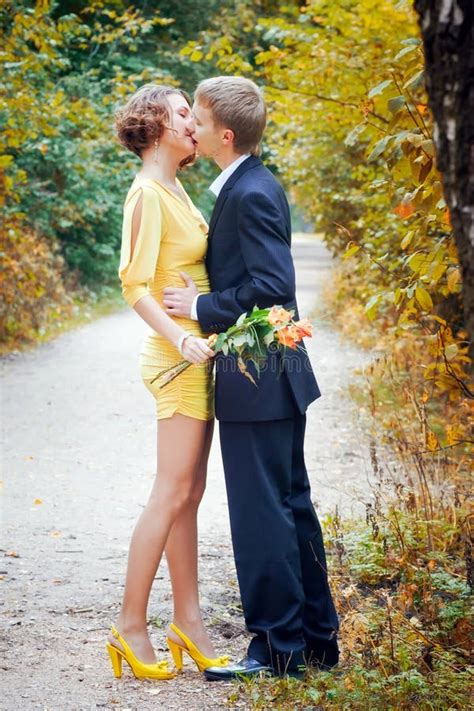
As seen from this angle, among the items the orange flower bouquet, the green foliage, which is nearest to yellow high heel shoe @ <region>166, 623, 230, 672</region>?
the orange flower bouquet

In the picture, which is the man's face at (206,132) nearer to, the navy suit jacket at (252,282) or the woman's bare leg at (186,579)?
the navy suit jacket at (252,282)

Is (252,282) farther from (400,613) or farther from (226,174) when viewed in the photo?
(400,613)

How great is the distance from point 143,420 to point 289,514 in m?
5.89

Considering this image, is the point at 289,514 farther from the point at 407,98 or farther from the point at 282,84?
the point at 282,84

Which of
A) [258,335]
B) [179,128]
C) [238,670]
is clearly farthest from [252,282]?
[238,670]

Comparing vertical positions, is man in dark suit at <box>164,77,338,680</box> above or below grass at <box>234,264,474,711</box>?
above

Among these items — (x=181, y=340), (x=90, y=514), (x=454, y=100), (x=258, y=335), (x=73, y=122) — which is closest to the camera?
(x=454, y=100)

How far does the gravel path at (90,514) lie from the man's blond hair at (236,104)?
2.02 metres

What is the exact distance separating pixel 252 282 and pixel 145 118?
2.40ft

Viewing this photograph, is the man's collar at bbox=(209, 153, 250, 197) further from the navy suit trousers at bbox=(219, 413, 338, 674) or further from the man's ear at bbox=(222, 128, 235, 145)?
the navy suit trousers at bbox=(219, 413, 338, 674)

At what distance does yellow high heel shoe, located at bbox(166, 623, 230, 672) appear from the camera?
3.79 m

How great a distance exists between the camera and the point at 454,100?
1.94 metres

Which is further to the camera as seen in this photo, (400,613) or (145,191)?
(400,613)

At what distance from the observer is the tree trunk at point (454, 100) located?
1907 millimetres
